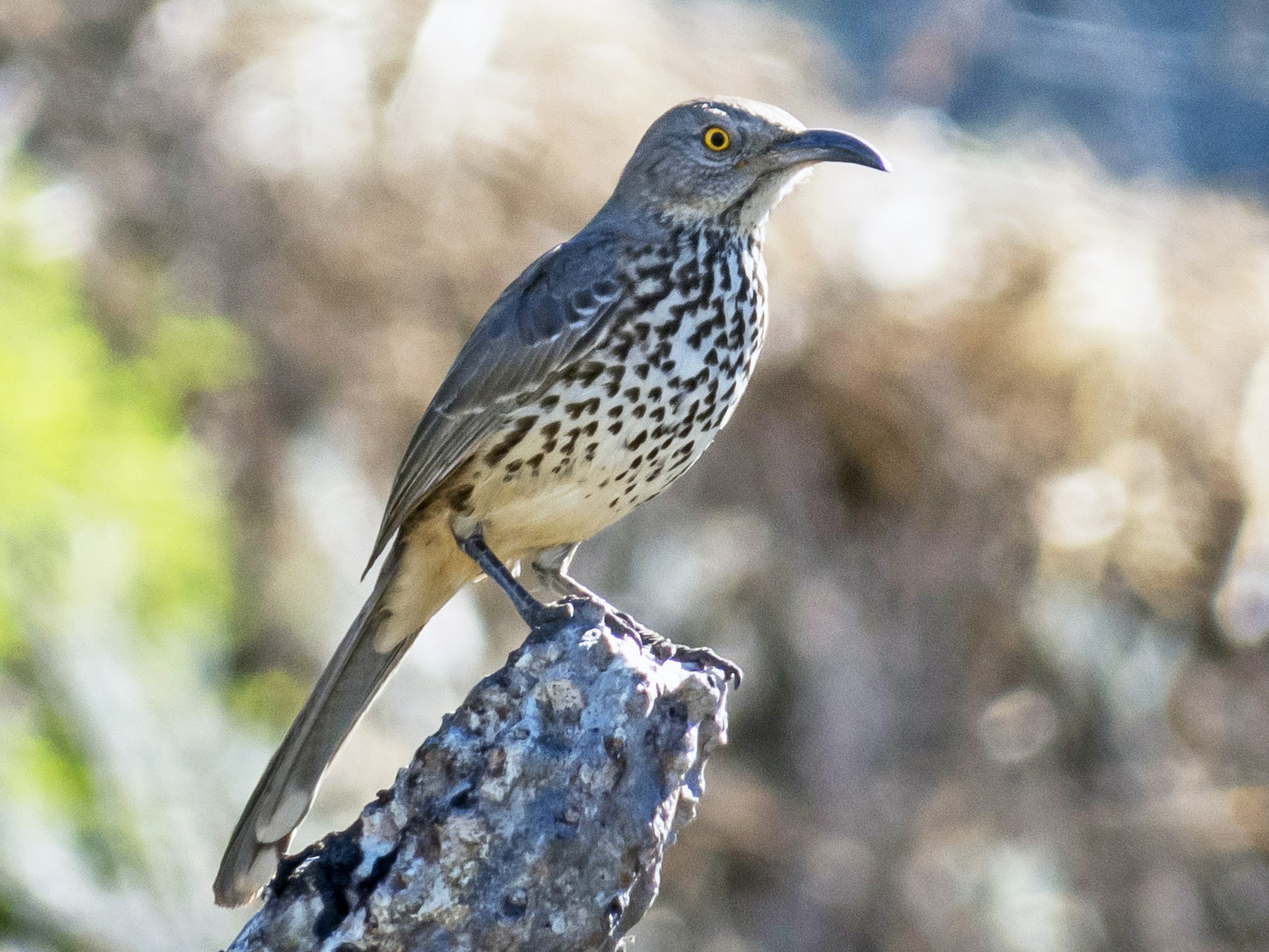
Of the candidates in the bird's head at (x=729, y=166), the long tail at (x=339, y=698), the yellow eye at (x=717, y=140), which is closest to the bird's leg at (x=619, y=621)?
the long tail at (x=339, y=698)

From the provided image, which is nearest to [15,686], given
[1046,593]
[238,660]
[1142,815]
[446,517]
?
[238,660]

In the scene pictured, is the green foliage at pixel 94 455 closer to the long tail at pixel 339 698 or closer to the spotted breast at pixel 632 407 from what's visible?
the long tail at pixel 339 698

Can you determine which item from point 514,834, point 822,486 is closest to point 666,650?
point 514,834

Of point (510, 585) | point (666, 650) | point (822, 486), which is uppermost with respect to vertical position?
point (510, 585)

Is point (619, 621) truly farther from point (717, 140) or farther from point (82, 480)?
point (82, 480)

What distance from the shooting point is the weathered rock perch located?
7.82 feet

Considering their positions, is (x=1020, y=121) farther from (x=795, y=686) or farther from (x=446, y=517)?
(x=446, y=517)

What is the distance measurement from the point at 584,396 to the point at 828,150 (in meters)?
0.82

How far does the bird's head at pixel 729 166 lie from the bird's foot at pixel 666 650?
1.07 m

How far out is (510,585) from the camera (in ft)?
11.4

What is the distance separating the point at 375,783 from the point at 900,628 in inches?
103

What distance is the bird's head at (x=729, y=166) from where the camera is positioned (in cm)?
367

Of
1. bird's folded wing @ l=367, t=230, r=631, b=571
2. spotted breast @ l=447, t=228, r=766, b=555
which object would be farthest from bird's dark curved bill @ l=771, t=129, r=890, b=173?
bird's folded wing @ l=367, t=230, r=631, b=571

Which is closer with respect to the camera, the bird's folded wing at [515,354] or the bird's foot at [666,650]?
the bird's foot at [666,650]
